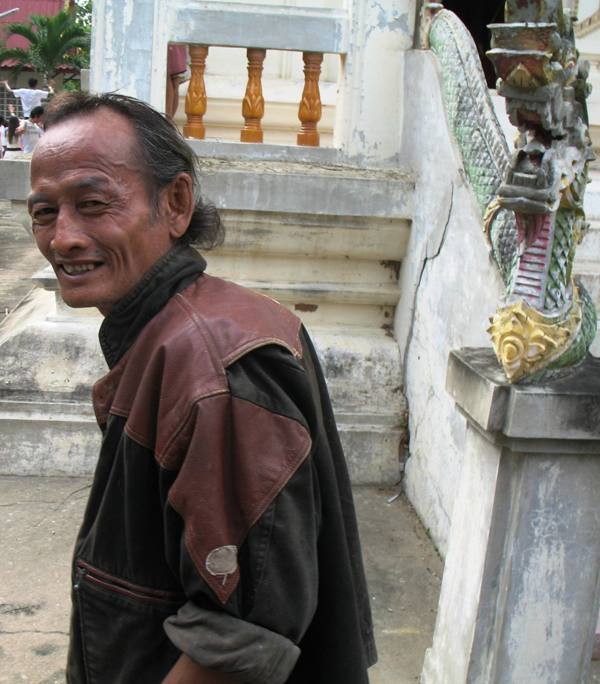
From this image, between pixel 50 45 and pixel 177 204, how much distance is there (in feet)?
93.3

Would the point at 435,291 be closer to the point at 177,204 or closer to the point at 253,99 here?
the point at 253,99

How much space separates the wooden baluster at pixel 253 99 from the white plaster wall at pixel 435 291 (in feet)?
2.20

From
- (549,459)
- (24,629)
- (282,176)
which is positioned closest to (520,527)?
(549,459)

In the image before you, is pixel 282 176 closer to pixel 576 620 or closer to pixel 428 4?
pixel 428 4

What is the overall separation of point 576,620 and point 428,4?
2852 millimetres

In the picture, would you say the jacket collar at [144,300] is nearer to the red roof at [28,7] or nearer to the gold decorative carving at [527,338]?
the gold decorative carving at [527,338]

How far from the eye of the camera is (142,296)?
1.34 meters

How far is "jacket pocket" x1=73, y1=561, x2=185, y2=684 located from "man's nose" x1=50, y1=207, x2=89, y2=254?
468 millimetres

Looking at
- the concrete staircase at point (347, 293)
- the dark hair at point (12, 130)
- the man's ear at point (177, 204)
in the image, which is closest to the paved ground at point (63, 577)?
the concrete staircase at point (347, 293)

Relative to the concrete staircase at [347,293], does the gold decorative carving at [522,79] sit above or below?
above

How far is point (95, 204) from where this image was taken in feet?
4.38

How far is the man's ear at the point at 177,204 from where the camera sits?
142cm

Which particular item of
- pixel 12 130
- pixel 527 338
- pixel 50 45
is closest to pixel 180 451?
pixel 527 338

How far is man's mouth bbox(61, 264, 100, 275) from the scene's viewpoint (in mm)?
1364
